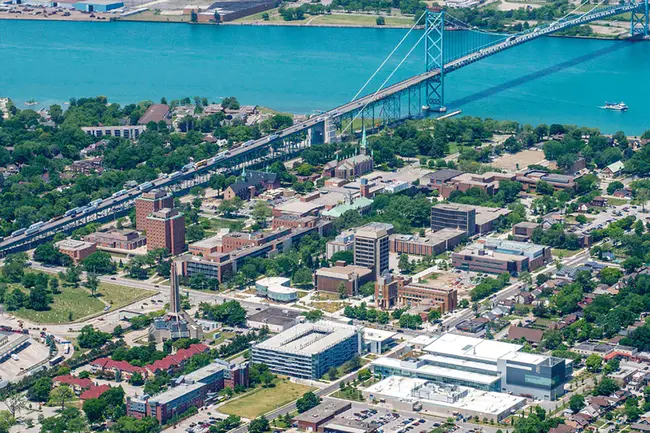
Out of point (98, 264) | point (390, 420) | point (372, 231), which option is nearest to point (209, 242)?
point (98, 264)

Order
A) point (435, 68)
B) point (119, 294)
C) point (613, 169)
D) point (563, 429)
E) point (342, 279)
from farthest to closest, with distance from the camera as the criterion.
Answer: point (435, 68) < point (613, 169) < point (119, 294) < point (342, 279) < point (563, 429)

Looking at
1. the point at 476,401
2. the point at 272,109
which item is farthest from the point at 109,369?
the point at 272,109

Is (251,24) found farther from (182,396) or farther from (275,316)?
(182,396)

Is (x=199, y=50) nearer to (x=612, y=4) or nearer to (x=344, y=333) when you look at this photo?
(x=612, y=4)

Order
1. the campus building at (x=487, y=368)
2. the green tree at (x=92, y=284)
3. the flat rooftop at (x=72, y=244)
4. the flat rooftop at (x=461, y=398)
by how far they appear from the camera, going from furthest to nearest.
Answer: the flat rooftop at (x=72, y=244) < the green tree at (x=92, y=284) < the campus building at (x=487, y=368) < the flat rooftop at (x=461, y=398)

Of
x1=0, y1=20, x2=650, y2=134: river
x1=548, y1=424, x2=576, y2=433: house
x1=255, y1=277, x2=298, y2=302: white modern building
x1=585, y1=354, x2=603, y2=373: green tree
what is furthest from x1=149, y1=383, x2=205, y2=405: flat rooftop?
x1=0, y1=20, x2=650, y2=134: river

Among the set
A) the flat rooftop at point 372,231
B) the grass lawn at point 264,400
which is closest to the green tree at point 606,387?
the grass lawn at point 264,400

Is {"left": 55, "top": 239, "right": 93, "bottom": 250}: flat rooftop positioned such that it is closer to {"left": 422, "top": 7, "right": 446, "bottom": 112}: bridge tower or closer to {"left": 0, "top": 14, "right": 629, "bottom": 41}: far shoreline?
{"left": 422, "top": 7, "right": 446, "bottom": 112}: bridge tower

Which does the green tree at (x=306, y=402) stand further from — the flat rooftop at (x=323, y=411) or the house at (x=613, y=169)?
the house at (x=613, y=169)
